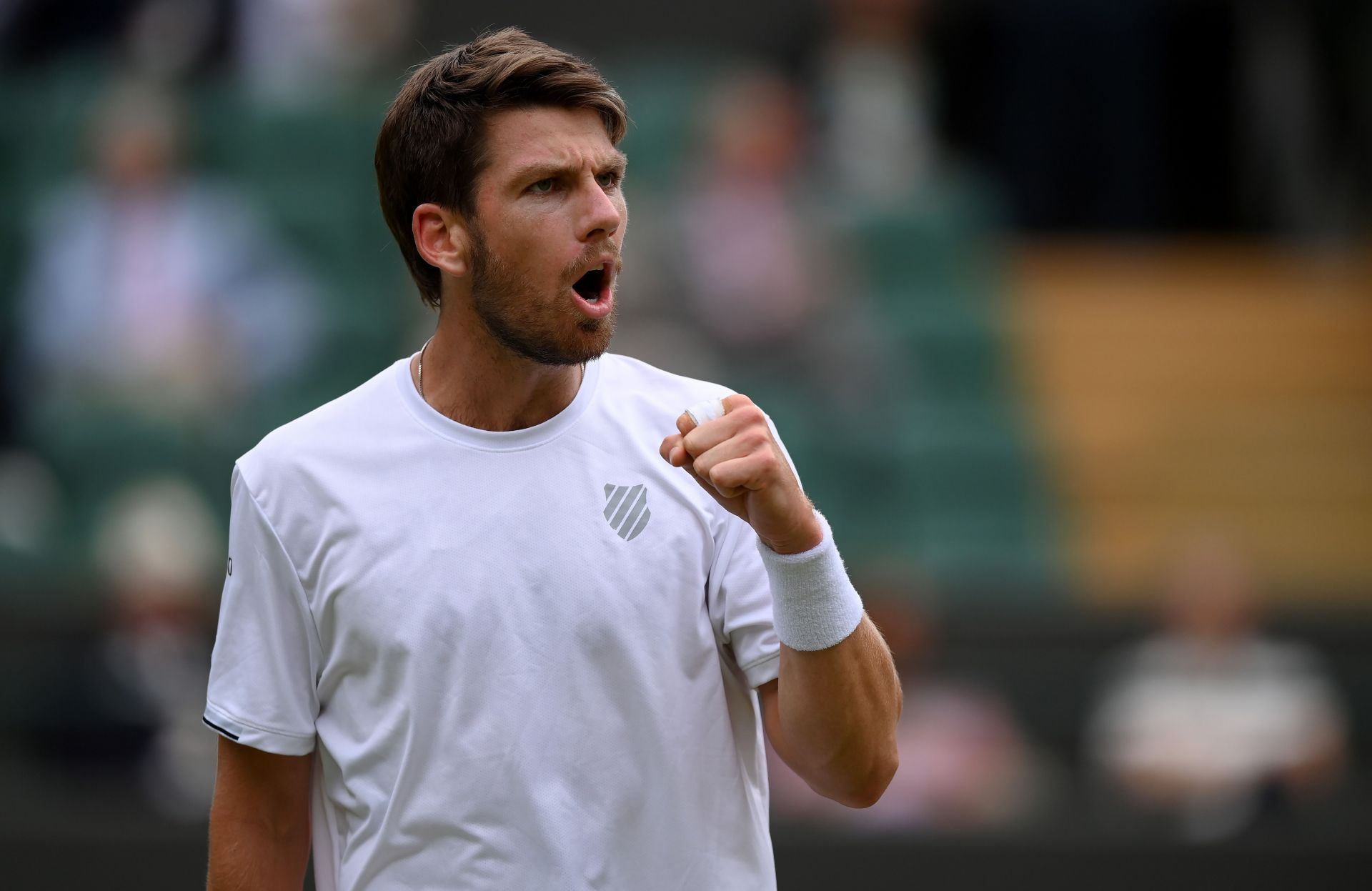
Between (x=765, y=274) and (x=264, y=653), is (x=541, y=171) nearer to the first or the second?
(x=264, y=653)

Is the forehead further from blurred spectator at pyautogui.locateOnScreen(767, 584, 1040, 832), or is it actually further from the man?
blurred spectator at pyautogui.locateOnScreen(767, 584, 1040, 832)

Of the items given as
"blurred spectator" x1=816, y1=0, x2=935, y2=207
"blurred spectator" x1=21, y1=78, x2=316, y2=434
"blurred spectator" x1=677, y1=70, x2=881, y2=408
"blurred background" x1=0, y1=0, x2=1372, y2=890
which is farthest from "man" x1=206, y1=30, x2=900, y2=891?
"blurred spectator" x1=816, y1=0, x2=935, y2=207

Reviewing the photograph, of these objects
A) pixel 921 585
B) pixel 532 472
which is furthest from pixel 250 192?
pixel 532 472

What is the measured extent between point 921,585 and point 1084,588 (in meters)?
1.29

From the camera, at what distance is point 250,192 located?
9.49 m

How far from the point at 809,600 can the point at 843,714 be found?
17 centimetres

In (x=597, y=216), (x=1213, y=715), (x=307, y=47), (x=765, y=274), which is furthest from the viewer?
(x=307, y=47)

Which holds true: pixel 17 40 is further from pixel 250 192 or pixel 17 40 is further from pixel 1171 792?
pixel 1171 792

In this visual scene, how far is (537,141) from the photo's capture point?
105 inches

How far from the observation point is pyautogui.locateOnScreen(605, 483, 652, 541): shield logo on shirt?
267cm

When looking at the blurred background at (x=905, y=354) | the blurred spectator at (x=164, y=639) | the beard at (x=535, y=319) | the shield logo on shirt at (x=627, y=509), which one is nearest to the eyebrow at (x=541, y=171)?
the beard at (x=535, y=319)

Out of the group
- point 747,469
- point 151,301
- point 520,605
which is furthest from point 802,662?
point 151,301

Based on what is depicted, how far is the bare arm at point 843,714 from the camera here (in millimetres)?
2539

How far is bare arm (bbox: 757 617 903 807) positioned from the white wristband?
19 mm
